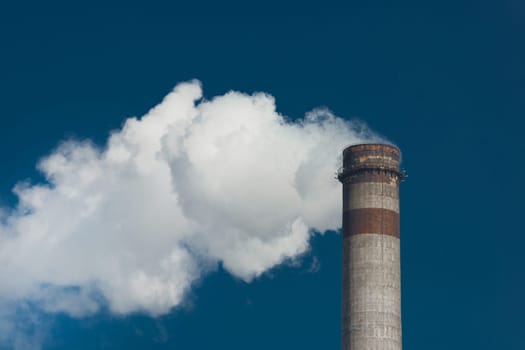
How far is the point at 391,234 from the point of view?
103750 mm

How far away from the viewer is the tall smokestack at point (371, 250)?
10081 centimetres

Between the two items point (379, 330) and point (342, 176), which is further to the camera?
point (342, 176)

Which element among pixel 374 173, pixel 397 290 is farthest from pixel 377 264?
pixel 374 173

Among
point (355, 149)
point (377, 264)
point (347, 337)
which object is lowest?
point (347, 337)

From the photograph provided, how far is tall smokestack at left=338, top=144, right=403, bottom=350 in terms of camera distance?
3969 inches

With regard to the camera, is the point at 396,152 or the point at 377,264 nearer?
the point at 377,264

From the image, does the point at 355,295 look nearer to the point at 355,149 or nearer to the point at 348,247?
the point at 348,247

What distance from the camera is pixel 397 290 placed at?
102938mm

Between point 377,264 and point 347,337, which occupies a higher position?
point 377,264

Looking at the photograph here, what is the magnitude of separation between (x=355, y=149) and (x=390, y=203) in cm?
788

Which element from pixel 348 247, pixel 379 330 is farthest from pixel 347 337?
pixel 348 247

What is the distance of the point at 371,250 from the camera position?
336 feet

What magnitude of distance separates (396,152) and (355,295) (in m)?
18.4

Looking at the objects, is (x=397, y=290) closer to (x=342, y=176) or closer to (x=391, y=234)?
(x=391, y=234)
